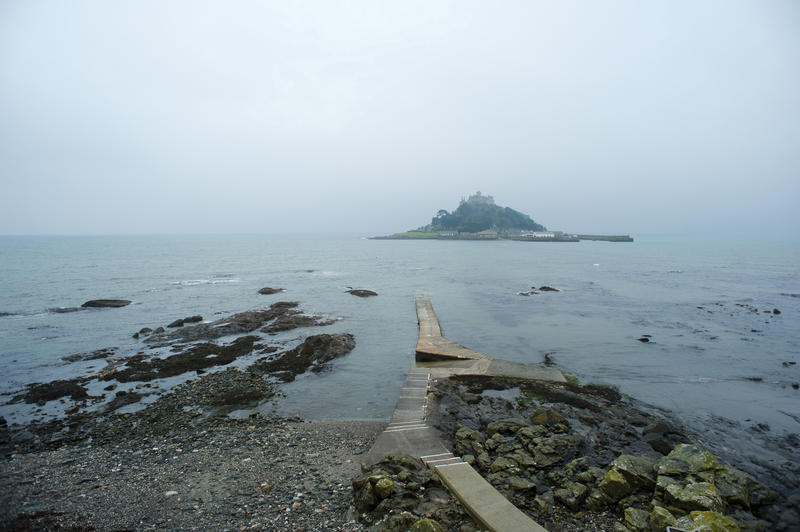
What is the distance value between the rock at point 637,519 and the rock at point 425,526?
3.57 meters

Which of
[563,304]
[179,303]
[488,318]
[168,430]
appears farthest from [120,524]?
[563,304]

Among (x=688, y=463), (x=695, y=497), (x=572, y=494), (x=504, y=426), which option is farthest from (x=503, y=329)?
(x=695, y=497)

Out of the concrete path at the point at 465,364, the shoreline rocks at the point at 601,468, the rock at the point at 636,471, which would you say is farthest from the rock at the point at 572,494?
the concrete path at the point at 465,364

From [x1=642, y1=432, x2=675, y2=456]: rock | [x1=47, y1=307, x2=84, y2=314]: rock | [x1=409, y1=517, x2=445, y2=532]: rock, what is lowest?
[x1=47, y1=307, x2=84, y2=314]: rock

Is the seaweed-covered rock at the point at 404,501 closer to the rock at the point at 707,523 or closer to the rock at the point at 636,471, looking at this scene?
the rock at the point at 707,523

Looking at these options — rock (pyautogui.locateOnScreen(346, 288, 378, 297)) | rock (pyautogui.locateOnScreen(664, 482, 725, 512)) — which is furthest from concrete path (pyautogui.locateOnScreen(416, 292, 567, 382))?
rock (pyautogui.locateOnScreen(346, 288, 378, 297))

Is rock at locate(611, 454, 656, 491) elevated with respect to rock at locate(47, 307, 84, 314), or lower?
elevated

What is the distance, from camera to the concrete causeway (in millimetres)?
6707

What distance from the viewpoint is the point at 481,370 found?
1549 cm

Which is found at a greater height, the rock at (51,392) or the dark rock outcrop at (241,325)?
the dark rock outcrop at (241,325)

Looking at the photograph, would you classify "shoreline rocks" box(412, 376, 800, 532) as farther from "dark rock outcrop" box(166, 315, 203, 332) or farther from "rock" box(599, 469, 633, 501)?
Result: "dark rock outcrop" box(166, 315, 203, 332)

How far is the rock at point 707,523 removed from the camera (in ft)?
20.1

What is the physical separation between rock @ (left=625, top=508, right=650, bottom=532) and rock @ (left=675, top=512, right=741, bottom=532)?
0.59m

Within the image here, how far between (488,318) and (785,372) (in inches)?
601
